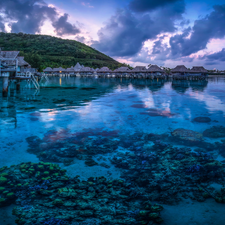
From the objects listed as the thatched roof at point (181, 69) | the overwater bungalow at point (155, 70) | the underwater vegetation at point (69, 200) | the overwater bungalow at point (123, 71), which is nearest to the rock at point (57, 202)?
the underwater vegetation at point (69, 200)

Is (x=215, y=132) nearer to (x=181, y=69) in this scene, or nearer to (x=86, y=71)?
(x=181, y=69)

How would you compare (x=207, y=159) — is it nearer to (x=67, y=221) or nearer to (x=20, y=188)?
(x=67, y=221)

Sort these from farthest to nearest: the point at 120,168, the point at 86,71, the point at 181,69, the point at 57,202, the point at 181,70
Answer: the point at 86,71 < the point at 181,69 < the point at 181,70 < the point at 120,168 < the point at 57,202

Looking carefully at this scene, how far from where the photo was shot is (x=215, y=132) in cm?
971

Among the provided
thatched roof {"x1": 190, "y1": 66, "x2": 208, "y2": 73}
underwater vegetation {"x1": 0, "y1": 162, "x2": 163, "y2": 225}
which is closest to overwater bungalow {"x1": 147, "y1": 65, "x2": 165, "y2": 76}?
thatched roof {"x1": 190, "y1": 66, "x2": 208, "y2": 73}

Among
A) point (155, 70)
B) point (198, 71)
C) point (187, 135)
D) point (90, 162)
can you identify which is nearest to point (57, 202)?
point (90, 162)

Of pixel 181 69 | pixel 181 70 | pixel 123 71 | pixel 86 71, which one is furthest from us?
pixel 86 71

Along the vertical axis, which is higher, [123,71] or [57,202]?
[123,71]

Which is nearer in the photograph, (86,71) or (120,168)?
(120,168)

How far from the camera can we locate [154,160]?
20.5 ft

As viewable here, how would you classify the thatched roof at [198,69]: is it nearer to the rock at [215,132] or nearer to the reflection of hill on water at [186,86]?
the reflection of hill on water at [186,86]

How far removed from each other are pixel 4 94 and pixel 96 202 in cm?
1876

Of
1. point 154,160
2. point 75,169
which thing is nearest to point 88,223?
point 75,169

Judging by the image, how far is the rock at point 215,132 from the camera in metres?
9.19
